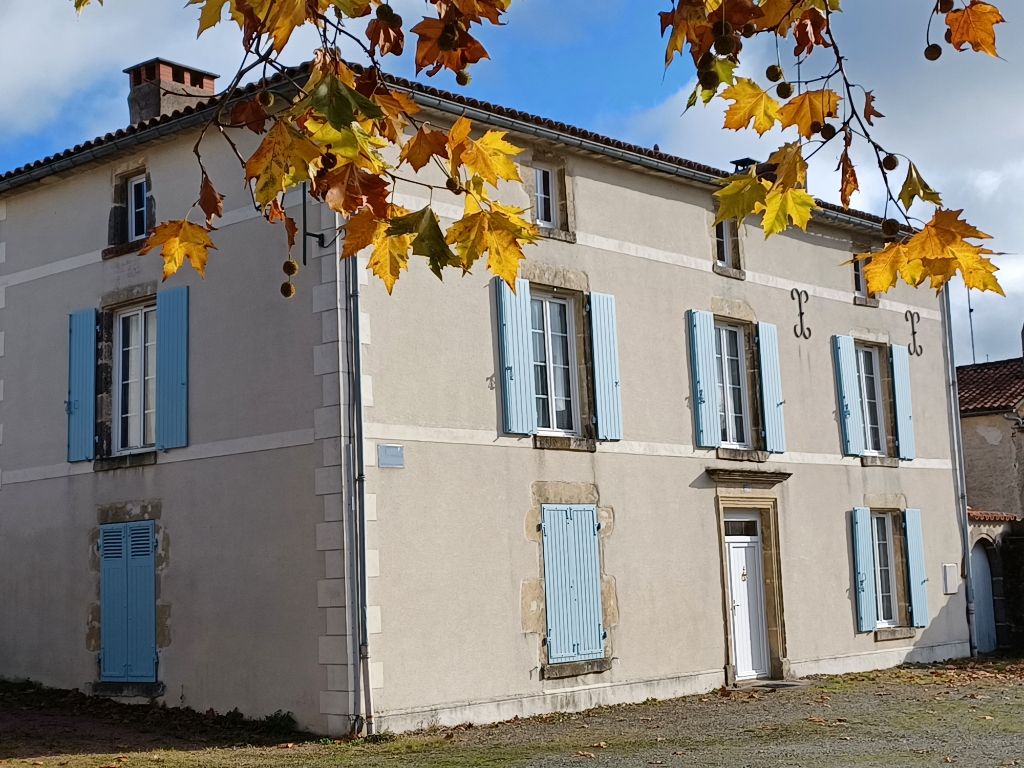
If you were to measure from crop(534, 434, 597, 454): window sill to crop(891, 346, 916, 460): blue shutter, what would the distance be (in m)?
5.87

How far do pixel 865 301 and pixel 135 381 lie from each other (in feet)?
31.0

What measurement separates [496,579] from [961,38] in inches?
355

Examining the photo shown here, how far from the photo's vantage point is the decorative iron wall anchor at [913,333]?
18.3 meters

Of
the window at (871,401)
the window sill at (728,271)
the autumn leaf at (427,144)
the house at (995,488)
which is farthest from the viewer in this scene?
the house at (995,488)

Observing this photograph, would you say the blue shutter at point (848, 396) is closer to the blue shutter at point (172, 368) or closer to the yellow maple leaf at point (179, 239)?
the blue shutter at point (172, 368)

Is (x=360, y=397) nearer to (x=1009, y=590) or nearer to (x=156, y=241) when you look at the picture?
(x=156, y=241)

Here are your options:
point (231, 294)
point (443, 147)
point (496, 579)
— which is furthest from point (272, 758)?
point (443, 147)

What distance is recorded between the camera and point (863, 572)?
16.5 m

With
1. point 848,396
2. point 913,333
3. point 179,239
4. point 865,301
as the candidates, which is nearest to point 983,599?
point 913,333

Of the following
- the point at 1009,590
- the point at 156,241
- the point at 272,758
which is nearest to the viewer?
the point at 156,241

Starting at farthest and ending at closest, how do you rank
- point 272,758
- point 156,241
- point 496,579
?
point 496,579 < point 272,758 < point 156,241

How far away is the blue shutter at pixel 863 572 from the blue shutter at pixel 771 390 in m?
1.71

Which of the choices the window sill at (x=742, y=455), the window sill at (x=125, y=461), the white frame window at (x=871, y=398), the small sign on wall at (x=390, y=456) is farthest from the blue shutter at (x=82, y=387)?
the white frame window at (x=871, y=398)

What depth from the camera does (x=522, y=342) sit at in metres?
13.0
